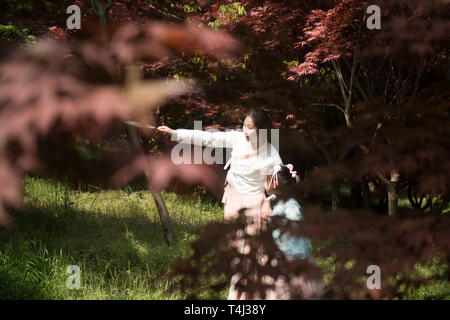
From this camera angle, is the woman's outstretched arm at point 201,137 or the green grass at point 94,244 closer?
the woman's outstretched arm at point 201,137

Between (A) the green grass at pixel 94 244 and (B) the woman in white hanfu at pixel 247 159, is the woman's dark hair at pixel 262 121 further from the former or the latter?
(A) the green grass at pixel 94 244

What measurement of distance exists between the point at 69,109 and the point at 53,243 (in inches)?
133

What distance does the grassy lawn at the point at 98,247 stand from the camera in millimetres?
2812

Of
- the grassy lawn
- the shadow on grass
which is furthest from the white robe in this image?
the shadow on grass

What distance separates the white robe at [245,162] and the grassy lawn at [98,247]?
0.49m

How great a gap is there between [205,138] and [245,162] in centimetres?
85

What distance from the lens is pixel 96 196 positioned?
5668 mm

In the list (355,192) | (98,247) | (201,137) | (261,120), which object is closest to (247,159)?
(201,137)

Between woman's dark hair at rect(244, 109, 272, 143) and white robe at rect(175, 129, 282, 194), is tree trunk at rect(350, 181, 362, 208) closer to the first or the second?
white robe at rect(175, 129, 282, 194)

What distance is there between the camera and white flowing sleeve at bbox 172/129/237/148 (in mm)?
1575

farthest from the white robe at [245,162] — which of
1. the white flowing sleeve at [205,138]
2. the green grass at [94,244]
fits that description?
the green grass at [94,244]

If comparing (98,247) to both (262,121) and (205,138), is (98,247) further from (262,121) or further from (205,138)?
(262,121)

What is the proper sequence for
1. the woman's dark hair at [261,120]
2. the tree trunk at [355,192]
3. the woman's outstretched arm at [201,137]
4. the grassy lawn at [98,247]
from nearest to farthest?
the woman's dark hair at [261,120] < the woman's outstretched arm at [201,137] < the grassy lawn at [98,247] < the tree trunk at [355,192]
